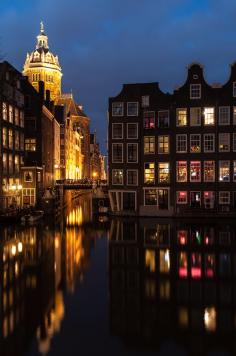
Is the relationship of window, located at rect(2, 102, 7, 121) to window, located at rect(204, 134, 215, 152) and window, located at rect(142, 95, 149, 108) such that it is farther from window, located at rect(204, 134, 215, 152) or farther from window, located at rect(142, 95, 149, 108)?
window, located at rect(204, 134, 215, 152)

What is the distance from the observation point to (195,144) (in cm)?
6444

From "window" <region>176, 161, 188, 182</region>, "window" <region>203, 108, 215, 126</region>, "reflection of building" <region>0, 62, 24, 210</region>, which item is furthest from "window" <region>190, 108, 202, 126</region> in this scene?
"reflection of building" <region>0, 62, 24, 210</region>

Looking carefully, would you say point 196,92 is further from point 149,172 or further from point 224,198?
point 224,198

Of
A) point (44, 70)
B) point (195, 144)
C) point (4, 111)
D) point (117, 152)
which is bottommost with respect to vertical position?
point (117, 152)

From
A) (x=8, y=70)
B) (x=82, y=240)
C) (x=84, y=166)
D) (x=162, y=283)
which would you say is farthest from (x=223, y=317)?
(x=84, y=166)

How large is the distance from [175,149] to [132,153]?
692 cm

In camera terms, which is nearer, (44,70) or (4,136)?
(4,136)

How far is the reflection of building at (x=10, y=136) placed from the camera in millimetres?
60531

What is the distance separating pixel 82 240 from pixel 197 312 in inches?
887

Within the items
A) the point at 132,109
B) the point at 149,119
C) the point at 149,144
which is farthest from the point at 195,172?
the point at 132,109

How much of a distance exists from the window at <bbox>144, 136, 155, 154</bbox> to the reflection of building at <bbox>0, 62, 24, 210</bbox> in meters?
20.6

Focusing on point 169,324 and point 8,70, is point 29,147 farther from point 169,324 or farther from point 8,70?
point 169,324

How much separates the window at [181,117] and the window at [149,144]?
463 centimetres

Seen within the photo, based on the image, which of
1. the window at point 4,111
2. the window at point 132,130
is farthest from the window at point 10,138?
the window at point 132,130
